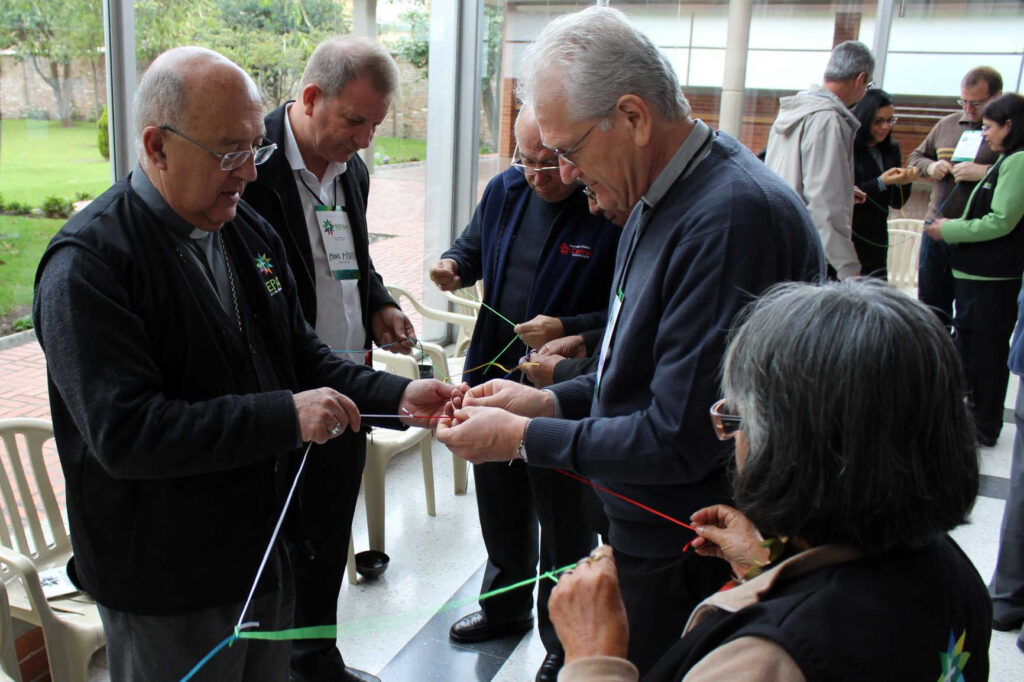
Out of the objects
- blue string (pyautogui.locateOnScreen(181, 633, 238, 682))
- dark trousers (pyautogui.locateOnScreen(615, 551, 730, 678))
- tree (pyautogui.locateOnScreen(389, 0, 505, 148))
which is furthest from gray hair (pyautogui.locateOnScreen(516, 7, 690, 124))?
tree (pyautogui.locateOnScreen(389, 0, 505, 148))

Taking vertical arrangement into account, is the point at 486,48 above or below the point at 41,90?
above

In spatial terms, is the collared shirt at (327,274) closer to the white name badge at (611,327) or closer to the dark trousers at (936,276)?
the white name badge at (611,327)

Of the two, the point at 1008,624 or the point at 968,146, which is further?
the point at 968,146

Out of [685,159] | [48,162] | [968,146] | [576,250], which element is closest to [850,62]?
[968,146]

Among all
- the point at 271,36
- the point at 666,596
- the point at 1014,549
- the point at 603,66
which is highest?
the point at 271,36

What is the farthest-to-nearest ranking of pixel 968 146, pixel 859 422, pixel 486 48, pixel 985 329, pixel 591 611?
pixel 486 48 < pixel 968 146 < pixel 985 329 < pixel 591 611 < pixel 859 422

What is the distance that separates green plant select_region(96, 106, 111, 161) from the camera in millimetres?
2832

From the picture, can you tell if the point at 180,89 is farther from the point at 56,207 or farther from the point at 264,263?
the point at 56,207

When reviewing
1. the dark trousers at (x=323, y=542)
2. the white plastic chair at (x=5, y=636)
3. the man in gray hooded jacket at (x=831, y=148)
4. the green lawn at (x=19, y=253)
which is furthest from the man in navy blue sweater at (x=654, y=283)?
the man in gray hooded jacket at (x=831, y=148)

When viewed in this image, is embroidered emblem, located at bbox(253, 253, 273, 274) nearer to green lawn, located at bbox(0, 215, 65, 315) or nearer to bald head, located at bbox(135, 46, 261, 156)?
bald head, located at bbox(135, 46, 261, 156)

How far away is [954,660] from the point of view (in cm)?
95

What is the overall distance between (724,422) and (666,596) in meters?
0.58

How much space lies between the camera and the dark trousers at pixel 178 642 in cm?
155

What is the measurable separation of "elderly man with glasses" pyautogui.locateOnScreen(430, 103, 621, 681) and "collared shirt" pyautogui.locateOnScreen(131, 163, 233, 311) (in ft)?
3.27
